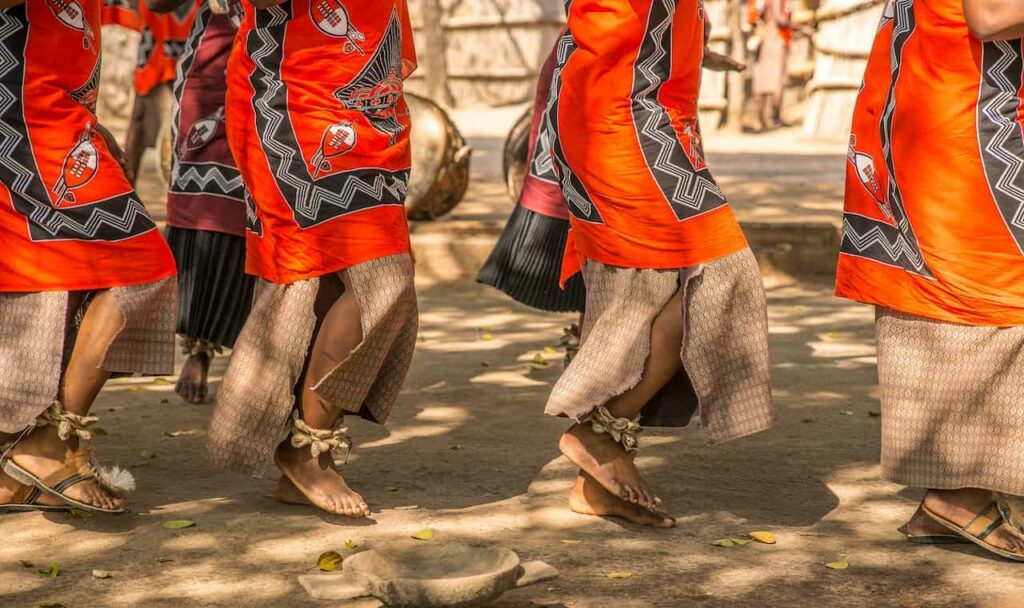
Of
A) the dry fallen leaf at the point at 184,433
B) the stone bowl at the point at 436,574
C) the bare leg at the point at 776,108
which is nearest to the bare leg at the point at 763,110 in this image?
the bare leg at the point at 776,108

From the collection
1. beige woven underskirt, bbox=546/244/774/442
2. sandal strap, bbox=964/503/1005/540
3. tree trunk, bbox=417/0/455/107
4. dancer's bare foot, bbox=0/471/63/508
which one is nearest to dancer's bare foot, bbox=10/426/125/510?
dancer's bare foot, bbox=0/471/63/508

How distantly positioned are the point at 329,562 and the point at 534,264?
2289 millimetres

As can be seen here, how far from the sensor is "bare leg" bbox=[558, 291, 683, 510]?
3.82 metres

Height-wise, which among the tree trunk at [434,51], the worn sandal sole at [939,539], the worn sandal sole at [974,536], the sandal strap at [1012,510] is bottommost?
the worn sandal sole at [939,539]

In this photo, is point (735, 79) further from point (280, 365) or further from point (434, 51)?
point (280, 365)

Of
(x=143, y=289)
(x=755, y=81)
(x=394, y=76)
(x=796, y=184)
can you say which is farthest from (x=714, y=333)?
(x=755, y=81)

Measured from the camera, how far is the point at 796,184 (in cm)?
1157

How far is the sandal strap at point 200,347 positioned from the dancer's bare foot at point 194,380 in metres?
0.02

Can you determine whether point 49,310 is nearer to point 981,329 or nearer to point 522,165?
point 981,329

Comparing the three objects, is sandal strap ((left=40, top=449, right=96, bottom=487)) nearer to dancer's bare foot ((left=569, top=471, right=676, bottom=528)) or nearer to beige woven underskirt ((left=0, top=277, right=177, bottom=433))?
beige woven underskirt ((left=0, top=277, right=177, bottom=433))

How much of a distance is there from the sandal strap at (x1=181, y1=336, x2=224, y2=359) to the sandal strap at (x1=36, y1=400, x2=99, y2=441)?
143 centimetres

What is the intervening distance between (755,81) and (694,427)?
14.7 m

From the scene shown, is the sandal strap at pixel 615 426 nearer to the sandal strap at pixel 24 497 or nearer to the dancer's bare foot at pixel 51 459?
the dancer's bare foot at pixel 51 459

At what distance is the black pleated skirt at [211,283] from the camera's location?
203 inches
